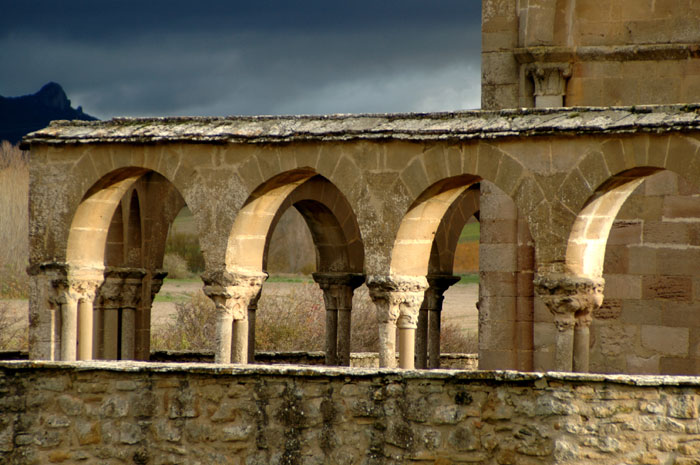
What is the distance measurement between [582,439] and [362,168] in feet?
10.8

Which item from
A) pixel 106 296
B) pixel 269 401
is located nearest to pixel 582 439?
pixel 269 401

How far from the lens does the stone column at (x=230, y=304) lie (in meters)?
11.6

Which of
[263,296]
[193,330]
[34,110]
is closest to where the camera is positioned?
[193,330]

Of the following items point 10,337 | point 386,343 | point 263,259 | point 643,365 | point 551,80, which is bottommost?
point 10,337

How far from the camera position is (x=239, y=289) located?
11742mm

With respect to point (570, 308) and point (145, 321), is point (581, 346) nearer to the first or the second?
point (570, 308)

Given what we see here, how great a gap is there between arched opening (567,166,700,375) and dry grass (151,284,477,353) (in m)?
13.0

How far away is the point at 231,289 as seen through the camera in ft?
38.3

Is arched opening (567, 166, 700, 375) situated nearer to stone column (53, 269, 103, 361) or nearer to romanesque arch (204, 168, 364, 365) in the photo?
romanesque arch (204, 168, 364, 365)

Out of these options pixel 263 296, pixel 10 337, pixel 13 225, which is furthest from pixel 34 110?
pixel 10 337

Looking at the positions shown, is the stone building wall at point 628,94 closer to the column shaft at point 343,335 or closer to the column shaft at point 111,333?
the column shaft at point 343,335

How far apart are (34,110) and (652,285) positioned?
129m

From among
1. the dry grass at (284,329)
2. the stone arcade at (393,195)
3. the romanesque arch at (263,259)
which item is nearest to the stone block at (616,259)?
the stone arcade at (393,195)

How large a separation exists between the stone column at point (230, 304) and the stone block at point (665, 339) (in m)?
3.82
